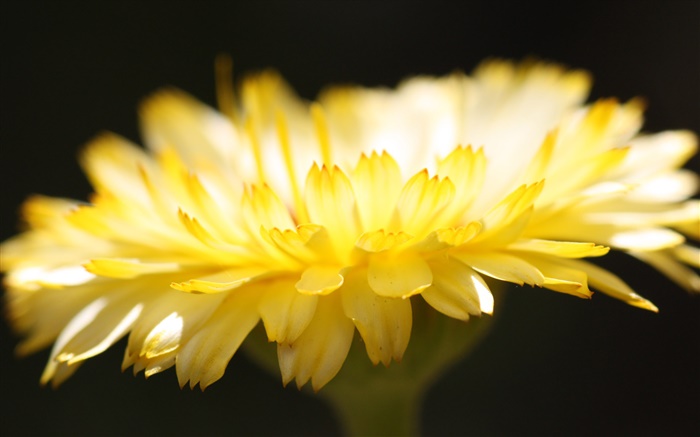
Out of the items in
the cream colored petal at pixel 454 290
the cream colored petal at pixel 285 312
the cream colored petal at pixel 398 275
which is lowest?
the cream colored petal at pixel 285 312

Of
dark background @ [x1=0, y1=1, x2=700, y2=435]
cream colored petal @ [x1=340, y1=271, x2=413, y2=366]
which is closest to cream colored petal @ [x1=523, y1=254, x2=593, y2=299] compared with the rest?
cream colored petal @ [x1=340, y1=271, x2=413, y2=366]

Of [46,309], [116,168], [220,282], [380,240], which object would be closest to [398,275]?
[380,240]

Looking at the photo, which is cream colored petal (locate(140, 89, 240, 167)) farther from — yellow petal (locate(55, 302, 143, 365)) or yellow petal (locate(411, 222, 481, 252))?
yellow petal (locate(411, 222, 481, 252))

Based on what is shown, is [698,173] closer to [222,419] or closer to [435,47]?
[435,47]

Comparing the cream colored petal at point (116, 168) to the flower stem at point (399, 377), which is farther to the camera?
the cream colored petal at point (116, 168)

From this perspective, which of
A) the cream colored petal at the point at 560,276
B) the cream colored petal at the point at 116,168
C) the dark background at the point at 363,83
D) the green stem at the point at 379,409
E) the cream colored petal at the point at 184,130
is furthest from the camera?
the dark background at the point at 363,83

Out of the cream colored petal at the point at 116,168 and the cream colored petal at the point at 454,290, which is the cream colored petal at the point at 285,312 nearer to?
the cream colored petal at the point at 454,290

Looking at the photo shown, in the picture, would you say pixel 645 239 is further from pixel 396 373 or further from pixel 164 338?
pixel 164 338

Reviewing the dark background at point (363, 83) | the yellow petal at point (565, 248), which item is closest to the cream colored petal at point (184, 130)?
the yellow petal at point (565, 248)
